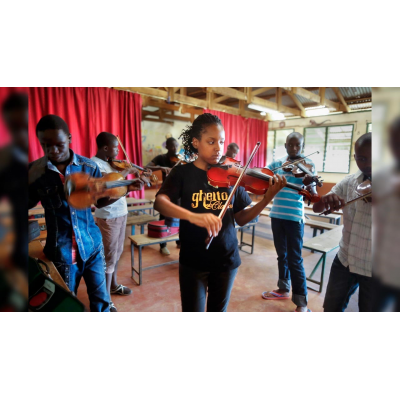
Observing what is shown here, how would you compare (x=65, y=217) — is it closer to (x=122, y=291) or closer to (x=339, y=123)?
(x=122, y=291)

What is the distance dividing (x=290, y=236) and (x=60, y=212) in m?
1.46

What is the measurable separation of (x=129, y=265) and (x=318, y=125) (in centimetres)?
237

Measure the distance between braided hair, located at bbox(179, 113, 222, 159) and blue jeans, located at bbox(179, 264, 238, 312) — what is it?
27.4 inches

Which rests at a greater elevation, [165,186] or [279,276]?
[165,186]

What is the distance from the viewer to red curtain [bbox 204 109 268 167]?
137 cm

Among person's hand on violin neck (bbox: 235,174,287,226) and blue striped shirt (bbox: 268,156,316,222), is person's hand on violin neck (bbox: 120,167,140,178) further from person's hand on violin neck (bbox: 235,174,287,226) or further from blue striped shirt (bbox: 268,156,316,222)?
blue striped shirt (bbox: 268,156,316,222)

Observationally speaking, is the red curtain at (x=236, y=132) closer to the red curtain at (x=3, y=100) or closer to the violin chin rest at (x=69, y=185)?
the violin chin rest at (x=69, y=185)

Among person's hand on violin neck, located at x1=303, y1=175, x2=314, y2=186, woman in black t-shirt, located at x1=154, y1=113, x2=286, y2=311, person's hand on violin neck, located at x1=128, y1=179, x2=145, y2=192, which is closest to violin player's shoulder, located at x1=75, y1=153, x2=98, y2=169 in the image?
person's hand on violin neck, located at x1=128, y1=179, x2=145, y2=192

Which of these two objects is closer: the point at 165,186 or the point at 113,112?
the point at 165,186

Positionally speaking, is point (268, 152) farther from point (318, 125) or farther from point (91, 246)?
point (91, 246)

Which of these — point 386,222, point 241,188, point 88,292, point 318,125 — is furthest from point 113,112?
point 386,222

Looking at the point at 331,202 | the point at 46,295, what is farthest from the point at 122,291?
the point at 331,202

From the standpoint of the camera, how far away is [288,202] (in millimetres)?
1370

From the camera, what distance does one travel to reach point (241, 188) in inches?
48.9
